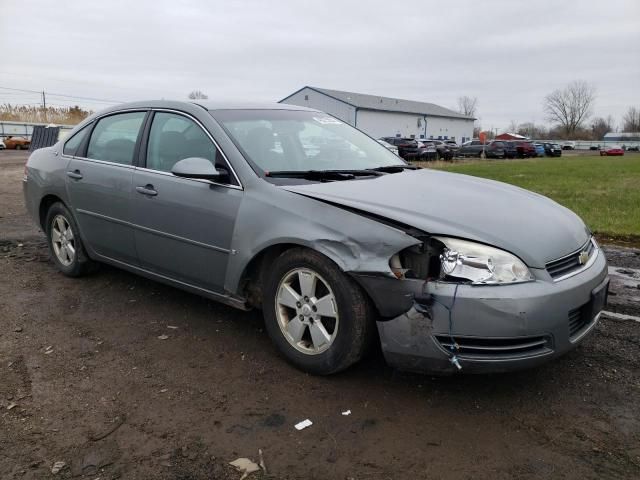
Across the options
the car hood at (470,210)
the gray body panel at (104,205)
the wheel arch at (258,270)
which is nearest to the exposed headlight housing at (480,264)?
the car hood at (470,210)

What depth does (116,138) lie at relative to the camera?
4.56 meters

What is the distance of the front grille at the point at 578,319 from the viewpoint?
2.86 metres

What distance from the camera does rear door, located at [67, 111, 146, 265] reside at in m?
4.27

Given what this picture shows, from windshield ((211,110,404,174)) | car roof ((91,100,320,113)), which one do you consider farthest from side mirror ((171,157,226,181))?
car roof ((91,100,320,113))

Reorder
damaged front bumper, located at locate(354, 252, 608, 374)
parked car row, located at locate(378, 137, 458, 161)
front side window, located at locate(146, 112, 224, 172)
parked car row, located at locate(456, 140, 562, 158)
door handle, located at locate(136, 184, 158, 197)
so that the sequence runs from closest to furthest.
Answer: damaged front bumper, located at locate(354, 252, 608, 374) → front side window, located at locate(146, 112, 224, 172) → door handle, located at locate(136, 184, 158, 197) → parked car row, located at locate(378, 137, 458, 161) → parked car row, located at locate(456, 140, 562, 158)

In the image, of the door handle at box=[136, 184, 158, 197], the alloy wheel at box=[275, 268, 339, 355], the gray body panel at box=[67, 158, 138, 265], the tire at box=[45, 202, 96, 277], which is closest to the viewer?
the alloy wheel at box=[275, 268, 339, 355]

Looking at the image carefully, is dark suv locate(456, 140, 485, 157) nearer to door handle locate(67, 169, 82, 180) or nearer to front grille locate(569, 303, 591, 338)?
door handle locate(67, 169, 82, 180)

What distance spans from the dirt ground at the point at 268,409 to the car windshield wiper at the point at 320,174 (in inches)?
45.9

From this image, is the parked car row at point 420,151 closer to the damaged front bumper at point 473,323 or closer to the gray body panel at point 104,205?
the gray body panel at point 104,205

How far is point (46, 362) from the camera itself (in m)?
3.48

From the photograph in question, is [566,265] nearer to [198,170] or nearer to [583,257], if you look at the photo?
[583,257]

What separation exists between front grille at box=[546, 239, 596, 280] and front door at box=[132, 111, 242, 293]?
187 cm

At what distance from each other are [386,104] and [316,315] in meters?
64.3

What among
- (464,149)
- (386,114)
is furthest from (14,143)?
(386,114)
